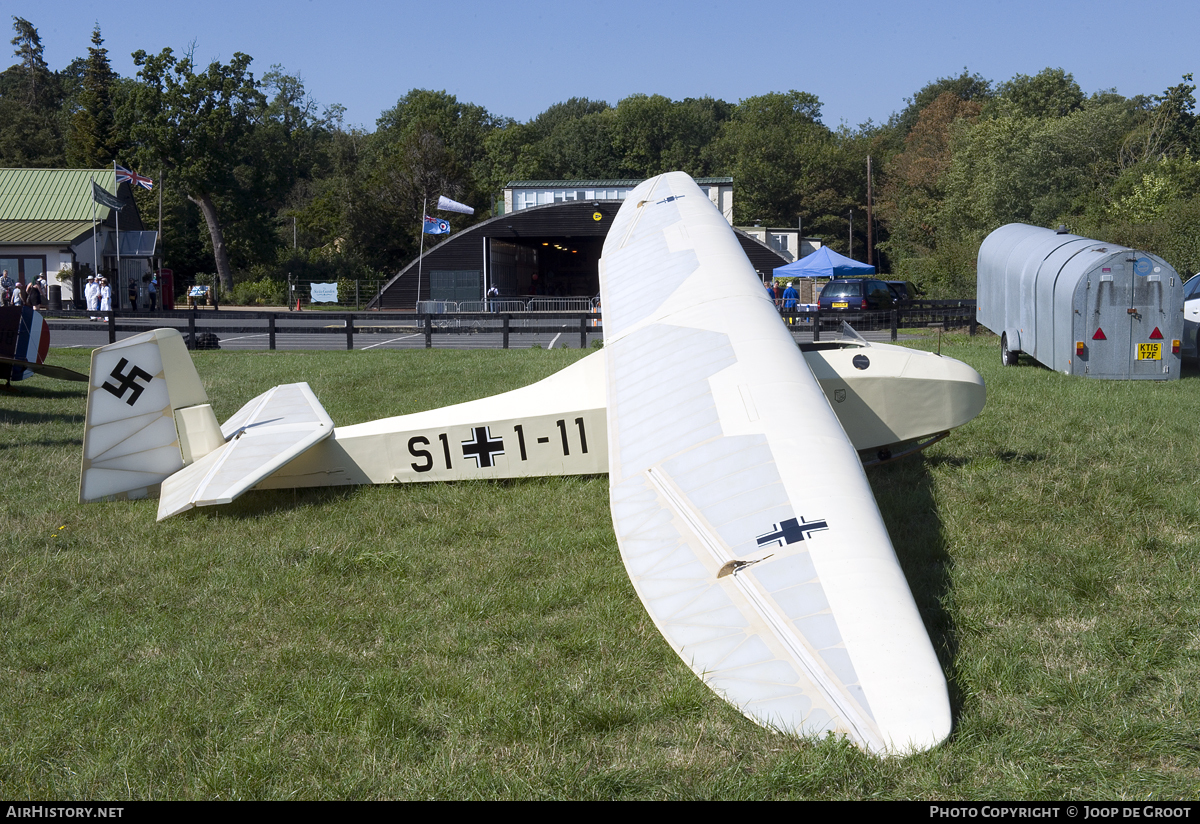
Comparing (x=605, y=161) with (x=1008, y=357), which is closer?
(x=1008, y=357)

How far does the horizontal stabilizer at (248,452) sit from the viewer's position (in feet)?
20.8

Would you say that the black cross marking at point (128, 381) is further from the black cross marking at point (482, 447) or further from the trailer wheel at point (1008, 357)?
the trailer wheel at point (1008, 357)

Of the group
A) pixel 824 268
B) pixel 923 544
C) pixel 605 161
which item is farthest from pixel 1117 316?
pixel 605 161

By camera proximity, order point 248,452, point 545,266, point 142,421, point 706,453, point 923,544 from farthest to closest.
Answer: point 545,266
point 142,421
point 248,452
point 923,544
point 706,453

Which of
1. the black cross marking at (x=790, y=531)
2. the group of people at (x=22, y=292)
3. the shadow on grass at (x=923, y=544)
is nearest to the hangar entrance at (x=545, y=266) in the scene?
the group of people at (x=22, y=292)

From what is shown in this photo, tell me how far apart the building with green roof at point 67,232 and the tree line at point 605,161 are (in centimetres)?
940

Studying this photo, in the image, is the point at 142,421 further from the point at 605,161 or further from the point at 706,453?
the point at 605,161

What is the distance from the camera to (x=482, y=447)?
24.3 ft

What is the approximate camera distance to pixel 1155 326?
46.4 feet

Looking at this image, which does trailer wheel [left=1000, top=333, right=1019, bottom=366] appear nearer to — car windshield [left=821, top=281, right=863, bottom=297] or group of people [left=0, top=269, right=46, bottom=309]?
car windshield [left=821, top=281, right=863, bottom=297]

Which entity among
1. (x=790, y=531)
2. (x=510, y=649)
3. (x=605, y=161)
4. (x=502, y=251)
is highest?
(x=605, y=161)

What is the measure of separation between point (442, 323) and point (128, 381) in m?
27.1

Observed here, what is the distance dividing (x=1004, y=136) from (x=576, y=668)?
5324 cm

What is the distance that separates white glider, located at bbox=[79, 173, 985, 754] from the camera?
137 inches
